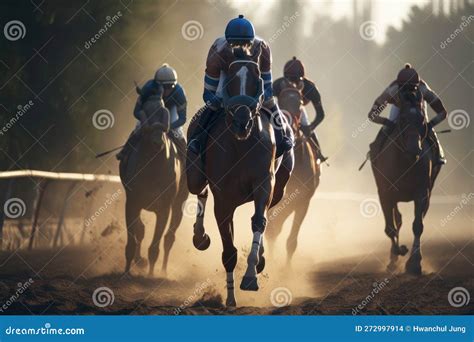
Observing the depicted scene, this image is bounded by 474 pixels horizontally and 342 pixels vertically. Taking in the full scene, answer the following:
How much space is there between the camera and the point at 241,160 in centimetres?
1349

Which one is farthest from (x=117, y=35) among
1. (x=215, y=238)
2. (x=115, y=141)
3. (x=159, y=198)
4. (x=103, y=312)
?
(x=103, y=312)

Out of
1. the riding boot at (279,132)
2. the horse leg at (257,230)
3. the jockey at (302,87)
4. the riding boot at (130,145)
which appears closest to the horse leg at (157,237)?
the riding boot at (130,145)

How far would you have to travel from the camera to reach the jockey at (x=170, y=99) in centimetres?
1809

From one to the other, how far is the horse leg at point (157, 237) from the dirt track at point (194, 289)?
285 millimetres

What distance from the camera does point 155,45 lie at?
2808cm

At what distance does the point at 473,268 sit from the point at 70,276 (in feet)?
22.8

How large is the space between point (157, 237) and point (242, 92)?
5700mm

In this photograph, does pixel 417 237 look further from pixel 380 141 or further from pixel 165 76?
pixel 165 76

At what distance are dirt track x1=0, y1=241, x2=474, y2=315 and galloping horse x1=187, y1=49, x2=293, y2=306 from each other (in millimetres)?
926

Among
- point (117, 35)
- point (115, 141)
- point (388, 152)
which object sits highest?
point (388, 152)

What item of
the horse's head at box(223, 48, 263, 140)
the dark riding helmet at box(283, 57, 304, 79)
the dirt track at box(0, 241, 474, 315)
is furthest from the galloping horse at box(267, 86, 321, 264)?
the horse's head at box(223, 48, 263, 140)

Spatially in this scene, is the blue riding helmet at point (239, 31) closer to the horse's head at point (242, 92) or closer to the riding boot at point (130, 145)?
the horse's head at point (242, 92)

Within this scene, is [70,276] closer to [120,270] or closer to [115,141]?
[120,270]

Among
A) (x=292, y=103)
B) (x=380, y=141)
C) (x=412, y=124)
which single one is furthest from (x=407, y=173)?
(x=292, y=103)
